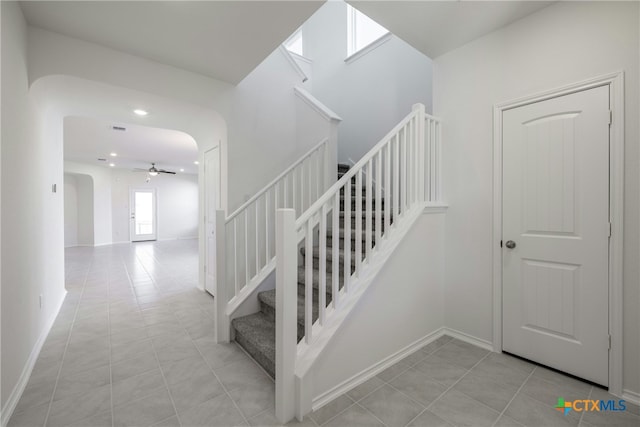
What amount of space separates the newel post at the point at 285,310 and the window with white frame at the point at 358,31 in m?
4.01

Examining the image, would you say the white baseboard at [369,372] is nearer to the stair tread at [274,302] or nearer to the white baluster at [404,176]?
the stair tread at [274,302]

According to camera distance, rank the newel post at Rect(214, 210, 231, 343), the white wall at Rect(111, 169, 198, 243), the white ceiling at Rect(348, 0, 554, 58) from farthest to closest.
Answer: the white wall at Rect(111, 169, 198, 243), the newel post at Rect(214, 210, 231, 343), the white ceiling at Rect(348, 0, 554, 58)

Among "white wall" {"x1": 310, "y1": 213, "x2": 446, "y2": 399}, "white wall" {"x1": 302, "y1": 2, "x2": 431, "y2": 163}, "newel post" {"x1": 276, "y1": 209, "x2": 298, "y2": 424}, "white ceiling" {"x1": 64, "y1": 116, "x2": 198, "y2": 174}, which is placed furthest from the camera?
"white ceiling" {"x1": 64, "y1": 116, "x2": 198, "y2": 174}

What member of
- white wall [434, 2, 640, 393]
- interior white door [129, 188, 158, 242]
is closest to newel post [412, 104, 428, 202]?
white wall [434, 2, 640, 393]

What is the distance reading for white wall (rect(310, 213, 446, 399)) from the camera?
5.72 feet

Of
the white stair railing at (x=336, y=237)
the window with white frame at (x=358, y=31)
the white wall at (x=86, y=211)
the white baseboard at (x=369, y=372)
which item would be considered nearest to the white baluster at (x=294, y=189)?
the white stair railing at (x=336, y=237)

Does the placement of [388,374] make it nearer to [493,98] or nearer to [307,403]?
[307,403]

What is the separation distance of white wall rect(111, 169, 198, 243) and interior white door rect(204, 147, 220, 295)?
744 centimetres

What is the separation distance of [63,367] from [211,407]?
1.37m

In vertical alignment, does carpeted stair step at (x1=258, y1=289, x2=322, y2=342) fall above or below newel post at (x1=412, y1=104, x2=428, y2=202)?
below

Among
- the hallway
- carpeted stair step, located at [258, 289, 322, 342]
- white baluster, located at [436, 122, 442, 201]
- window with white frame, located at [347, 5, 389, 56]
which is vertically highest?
window with white frame, located at [347, 5, 389, 56]

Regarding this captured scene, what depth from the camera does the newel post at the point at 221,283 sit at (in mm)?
2389

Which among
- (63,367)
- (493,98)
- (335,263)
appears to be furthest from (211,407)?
(493,98)

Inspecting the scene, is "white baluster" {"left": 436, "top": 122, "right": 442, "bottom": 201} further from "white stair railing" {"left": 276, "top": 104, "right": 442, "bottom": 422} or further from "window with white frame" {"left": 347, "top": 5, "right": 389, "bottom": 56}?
"window with white frame" {"left": 347, "top": 5, "right": 389, "bottom": 56}
